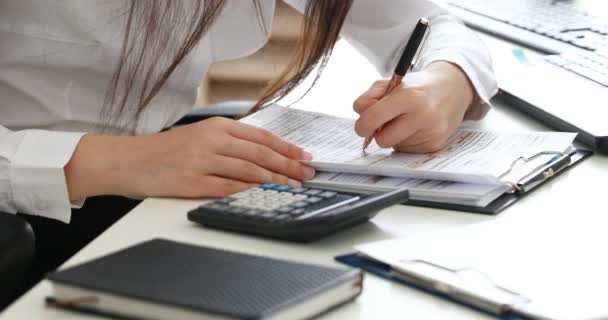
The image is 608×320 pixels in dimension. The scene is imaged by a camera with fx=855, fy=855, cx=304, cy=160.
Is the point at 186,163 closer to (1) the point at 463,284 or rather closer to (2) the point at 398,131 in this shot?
(2) the point at 398,131

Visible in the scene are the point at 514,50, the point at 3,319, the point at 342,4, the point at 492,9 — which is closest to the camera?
the point at 3,319

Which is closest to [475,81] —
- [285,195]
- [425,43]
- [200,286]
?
[425,43]

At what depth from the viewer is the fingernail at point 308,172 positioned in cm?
87

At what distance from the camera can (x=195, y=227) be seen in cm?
75

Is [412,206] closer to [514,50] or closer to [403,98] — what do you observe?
[403,98]

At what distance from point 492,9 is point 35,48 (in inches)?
39.6

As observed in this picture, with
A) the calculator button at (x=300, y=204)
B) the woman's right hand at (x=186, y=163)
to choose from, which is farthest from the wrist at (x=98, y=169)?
the calculator button at (x=300, y=204)

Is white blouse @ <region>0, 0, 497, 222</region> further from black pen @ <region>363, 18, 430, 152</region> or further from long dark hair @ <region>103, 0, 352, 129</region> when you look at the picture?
black pen @ <region>363, 18, 430, 152</region>

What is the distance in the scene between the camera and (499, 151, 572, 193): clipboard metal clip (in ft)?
2.76

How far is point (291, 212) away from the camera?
2.32ft

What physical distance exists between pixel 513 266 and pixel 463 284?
64 millimetres

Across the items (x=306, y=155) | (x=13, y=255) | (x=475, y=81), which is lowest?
(x=13, y=255)

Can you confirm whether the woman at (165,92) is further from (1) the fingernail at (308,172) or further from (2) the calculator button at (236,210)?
(2) the calculator button at (236,210)

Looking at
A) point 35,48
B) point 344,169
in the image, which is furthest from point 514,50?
point 35,48
